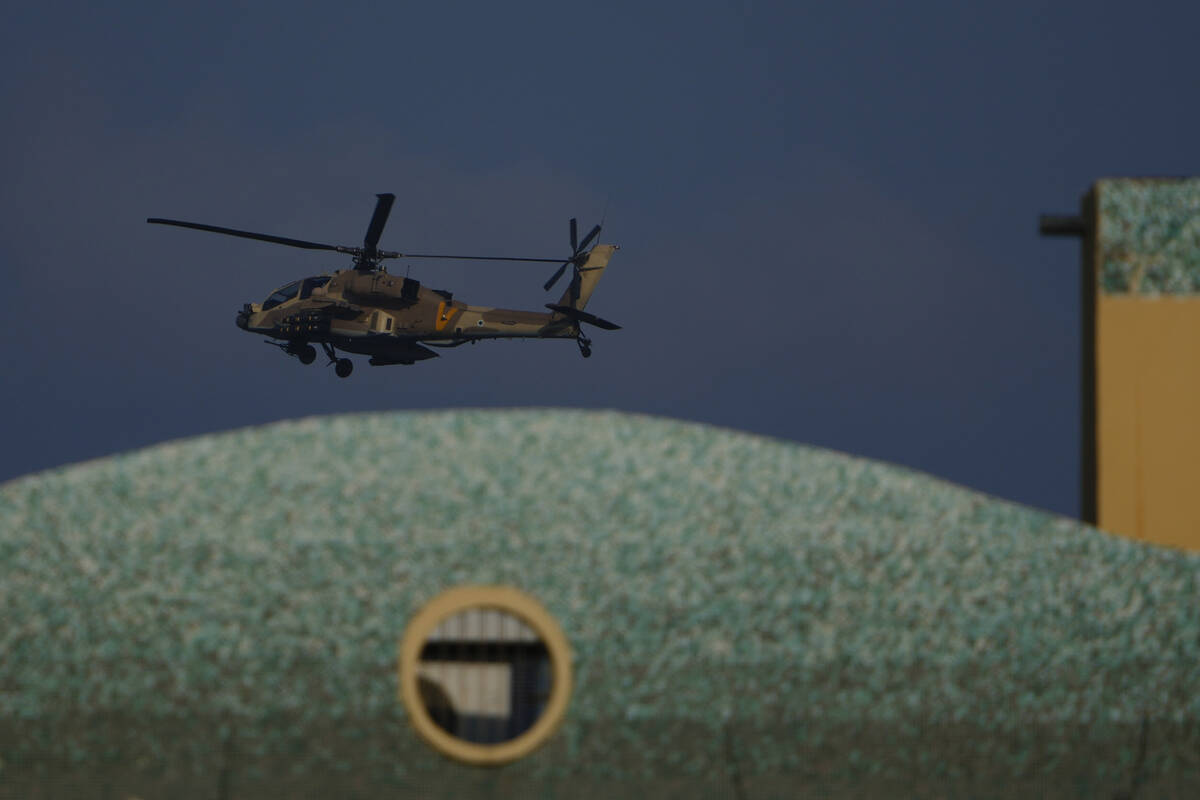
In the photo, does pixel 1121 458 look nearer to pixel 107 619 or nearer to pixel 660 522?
pixel 660 522

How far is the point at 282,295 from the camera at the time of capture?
2989 centimetres

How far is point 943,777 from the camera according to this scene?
9211 millimetres

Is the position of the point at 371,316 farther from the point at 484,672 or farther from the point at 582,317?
the point at 484,672

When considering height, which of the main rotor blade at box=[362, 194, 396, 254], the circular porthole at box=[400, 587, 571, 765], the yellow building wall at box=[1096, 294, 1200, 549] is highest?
the main rotor blade at box=[362, 194, 396, 254]

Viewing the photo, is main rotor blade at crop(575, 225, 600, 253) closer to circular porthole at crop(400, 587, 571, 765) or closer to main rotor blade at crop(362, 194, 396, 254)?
main rotor blade at crop(362, 194, 396, 254)

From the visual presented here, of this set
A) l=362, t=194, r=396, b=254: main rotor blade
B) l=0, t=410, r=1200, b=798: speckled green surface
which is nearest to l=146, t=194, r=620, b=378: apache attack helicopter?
l=362, t=194, r=396, b=254: main rotor blade

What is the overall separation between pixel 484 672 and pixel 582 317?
2304 centimetres

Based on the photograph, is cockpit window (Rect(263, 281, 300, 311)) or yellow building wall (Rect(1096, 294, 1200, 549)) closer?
yellow building wall (Rect(1096, 294, 1200, 549))

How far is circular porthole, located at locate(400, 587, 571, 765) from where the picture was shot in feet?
29.4

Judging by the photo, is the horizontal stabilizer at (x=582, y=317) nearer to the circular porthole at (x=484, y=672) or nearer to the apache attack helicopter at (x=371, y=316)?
the apache attack helicopter at (x=371, y=316)

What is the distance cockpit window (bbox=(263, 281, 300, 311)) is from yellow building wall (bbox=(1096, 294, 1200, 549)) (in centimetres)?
2207

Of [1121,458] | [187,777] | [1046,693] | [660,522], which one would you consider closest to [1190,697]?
[1046,693]

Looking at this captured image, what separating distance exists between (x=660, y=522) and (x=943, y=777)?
8.23 ft

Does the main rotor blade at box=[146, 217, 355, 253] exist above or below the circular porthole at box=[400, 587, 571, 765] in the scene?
above
